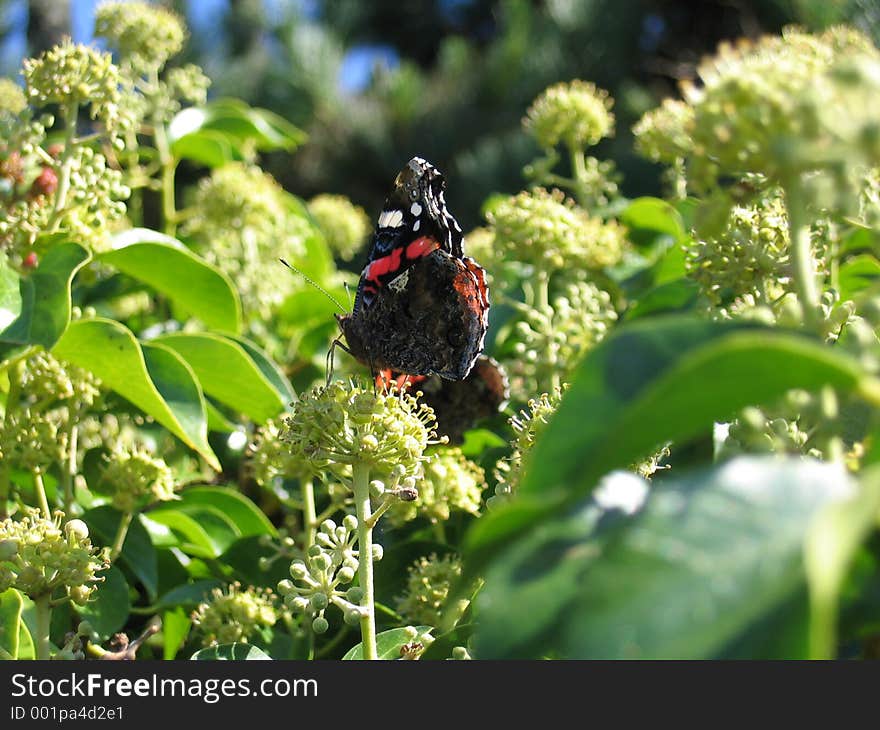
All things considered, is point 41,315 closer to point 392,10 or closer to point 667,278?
point 667,278

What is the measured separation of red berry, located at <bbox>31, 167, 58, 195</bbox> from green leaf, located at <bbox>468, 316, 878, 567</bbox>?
1856mm

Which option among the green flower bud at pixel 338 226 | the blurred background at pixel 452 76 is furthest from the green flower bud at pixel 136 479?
the blurred background at pixel 452 76

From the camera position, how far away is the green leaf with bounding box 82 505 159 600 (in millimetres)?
1910

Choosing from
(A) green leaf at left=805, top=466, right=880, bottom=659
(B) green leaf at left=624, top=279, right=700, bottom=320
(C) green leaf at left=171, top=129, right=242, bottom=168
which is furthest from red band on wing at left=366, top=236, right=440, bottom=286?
(A) green leaf at left=805, top=466, right=880, bottom=659

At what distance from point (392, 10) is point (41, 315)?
15.4 metres

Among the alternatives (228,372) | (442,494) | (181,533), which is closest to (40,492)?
(181,533)

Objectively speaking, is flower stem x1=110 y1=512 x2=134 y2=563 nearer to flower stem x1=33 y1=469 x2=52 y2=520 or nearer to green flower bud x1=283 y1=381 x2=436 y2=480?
flower stem x1=33 y1=469 x2=52 y2=520

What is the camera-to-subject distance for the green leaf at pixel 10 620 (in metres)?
1.44

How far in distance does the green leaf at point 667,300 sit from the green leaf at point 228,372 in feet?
2.46

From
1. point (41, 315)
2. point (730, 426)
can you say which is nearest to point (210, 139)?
point (41, 315)

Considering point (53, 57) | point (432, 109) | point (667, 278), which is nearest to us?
point (53, 57)

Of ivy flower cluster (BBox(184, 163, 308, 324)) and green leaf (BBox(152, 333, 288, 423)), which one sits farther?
ivy flower cluster (BBox(184, 163, 308, 324))

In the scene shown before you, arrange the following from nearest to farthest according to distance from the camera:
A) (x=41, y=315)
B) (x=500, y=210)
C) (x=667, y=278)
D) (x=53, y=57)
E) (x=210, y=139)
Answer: (x=41, y=315) → (x=53, y=57) → (x=667, y=278) → (x=500, y=210) → (x=210, y=139)

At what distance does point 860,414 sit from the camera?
1.17 metres
